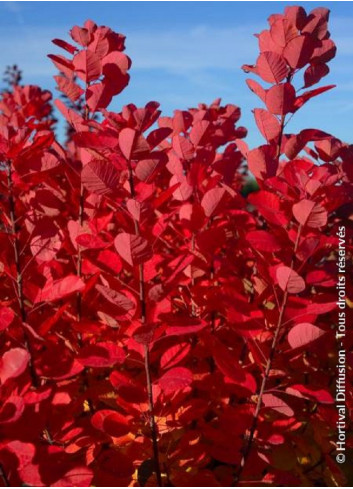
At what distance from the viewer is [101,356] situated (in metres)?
1.17

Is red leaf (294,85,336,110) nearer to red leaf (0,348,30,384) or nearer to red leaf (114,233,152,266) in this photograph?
red leaf (114,233,152,266)

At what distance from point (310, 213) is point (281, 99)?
0.33 m

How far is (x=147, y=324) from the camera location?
1.11 m

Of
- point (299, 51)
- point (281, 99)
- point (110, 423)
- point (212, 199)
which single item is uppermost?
point (299, 51)

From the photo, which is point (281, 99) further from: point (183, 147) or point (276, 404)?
point (276, 404)

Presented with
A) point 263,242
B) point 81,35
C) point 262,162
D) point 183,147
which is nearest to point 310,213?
point 263,242

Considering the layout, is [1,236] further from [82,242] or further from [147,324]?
[147,324]

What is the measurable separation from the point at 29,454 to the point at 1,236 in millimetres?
515

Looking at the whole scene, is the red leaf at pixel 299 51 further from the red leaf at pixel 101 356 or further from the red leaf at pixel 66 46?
the red leaf at pixel 101 356

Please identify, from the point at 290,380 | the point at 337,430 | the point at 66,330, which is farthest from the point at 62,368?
the point at 337,430

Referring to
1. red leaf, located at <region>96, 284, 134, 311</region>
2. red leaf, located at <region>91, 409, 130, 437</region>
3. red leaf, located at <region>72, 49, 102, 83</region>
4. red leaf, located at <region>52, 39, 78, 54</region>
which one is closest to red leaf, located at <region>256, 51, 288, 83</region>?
red leaf, located at <region>72, 49, 102, 83</region>

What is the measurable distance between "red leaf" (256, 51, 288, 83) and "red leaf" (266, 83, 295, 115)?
5 centimetres

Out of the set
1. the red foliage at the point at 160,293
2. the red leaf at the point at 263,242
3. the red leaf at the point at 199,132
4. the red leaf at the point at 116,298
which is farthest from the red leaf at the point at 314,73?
the red leaf at the point at 116,298

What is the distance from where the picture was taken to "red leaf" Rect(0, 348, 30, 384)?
923 millimetres
